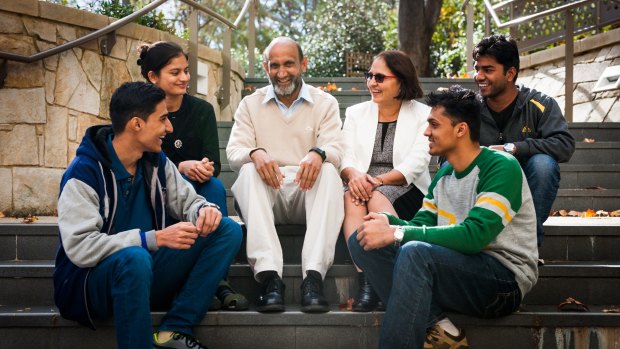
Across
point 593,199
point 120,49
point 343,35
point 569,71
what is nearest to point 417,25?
point 569,71

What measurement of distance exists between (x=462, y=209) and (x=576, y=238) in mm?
1185

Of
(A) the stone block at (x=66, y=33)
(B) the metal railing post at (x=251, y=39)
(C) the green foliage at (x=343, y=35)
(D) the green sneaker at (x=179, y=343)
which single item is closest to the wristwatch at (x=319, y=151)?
(D) the green sneaker at (x=179, y=343)

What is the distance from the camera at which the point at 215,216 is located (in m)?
3.61

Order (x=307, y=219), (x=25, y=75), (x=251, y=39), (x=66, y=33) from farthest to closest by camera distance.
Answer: (x=251, y=39), (x=66, y=33), (x=25, y=75), (x=307, y=219)

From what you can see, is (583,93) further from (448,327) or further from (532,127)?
(448,327)

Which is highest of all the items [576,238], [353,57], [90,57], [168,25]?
[353,57]

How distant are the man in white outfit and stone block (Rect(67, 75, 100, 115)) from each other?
1913 mm

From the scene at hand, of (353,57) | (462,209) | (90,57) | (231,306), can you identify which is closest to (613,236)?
(462,209)

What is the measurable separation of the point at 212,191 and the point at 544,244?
1.81 meters

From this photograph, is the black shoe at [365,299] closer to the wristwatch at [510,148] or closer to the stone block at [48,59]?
the wristwatch at [510,148]

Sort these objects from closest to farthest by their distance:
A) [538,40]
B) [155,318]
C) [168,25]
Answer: [155,318], [168,25], [538,40]

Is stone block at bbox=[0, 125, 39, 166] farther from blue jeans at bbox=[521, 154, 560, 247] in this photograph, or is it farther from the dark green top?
blue jeans at bbox=[521, 154, 560, 247]

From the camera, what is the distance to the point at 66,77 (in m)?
5.93

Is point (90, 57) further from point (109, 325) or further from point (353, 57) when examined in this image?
point (353, 57)
